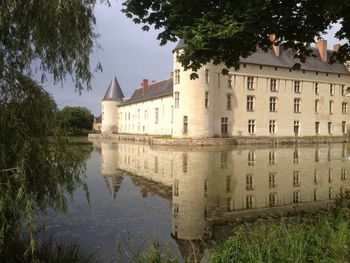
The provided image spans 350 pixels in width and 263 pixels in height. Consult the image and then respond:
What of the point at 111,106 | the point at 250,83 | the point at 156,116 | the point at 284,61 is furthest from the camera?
the point at 111,106

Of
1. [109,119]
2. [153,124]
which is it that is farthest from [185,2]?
[109,119]

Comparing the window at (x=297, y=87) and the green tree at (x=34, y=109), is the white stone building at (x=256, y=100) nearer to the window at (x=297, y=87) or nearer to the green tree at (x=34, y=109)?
the window at (x=297, y=87)

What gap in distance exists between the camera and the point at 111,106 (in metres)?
52.9

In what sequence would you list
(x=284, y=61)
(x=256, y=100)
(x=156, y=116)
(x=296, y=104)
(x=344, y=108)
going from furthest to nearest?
(x=156, y=116) → (x=344, y=108) → (x=296, y=104) → (x=284, y=61) → (x=256, y=100)

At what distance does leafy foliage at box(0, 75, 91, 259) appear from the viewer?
419 centimetres

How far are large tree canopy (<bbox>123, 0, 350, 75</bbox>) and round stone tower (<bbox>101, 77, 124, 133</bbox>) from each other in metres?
47.3

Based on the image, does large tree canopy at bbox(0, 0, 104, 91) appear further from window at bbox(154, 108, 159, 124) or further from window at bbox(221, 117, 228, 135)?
window at bbox(154, 108, 159, 124)

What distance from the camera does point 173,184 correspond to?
1112cm

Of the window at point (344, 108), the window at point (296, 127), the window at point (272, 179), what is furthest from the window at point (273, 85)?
the window at point (272, 179)

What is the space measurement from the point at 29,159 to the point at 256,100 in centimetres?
3113

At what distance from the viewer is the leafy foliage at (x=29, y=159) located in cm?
419

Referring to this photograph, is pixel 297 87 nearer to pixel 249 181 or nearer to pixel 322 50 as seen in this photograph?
pixel 322 50

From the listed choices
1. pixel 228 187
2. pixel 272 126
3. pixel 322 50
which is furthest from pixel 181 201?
pixel 322 50

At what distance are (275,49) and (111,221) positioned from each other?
1244 inches
